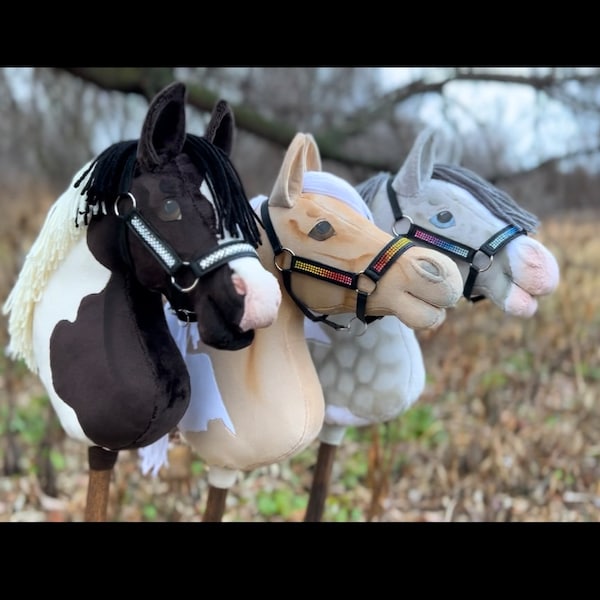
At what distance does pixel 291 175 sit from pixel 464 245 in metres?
0.53

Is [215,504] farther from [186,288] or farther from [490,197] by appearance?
[490,197]

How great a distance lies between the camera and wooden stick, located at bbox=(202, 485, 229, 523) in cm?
163

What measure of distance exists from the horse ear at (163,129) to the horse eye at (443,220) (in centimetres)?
77

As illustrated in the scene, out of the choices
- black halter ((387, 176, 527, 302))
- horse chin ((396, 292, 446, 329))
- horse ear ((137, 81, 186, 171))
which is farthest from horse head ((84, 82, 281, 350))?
black halter ((387, 176, 527, 302))

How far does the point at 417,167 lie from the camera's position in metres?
1.68

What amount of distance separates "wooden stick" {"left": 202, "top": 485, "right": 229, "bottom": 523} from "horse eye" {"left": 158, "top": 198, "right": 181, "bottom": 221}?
81 cm

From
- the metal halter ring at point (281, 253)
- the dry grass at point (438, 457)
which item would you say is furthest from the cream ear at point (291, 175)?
the dry grass at point (438, 457)

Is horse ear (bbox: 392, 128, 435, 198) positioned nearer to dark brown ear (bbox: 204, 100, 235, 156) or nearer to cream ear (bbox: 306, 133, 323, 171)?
cream ear (bbox: 306, 133, 323, 171)

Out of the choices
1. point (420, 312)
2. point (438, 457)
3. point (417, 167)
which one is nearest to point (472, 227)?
point (417, 167)

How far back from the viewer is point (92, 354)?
1.23 meters

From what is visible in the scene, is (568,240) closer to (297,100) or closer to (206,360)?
(297,100)

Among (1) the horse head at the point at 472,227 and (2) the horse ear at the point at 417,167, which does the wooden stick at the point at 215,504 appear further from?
(2) the horse ear at the point at 417,167

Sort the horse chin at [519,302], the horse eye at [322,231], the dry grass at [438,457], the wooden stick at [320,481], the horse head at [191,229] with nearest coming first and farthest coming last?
the horse head at [191,229] → the horse eye at [322,231] → the horse chin at [519,302] → the wooden stick at [320,481] → the dry grass at [438,457]

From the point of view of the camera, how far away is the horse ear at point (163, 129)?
3.70ft
